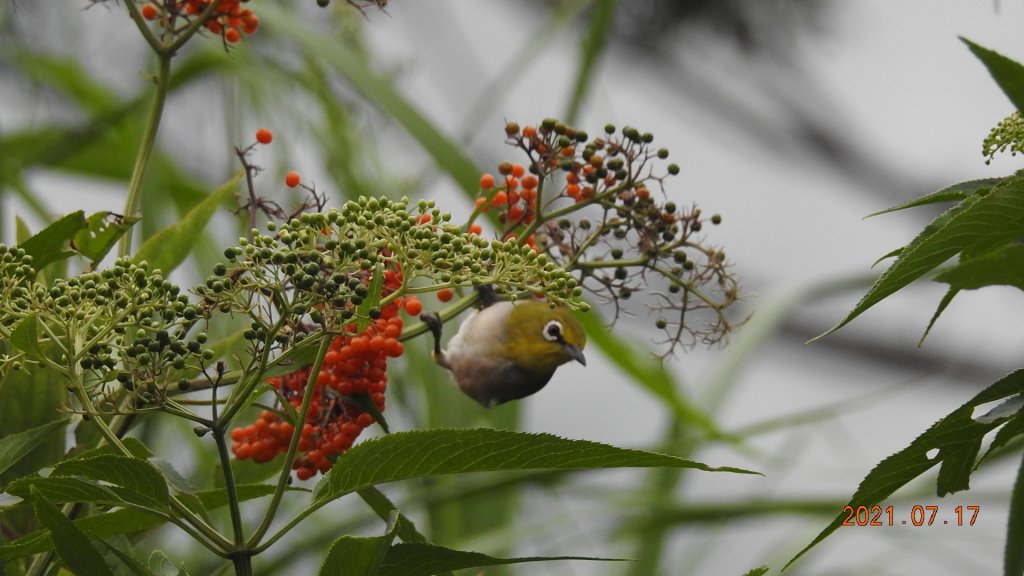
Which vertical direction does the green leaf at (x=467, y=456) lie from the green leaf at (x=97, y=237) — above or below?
below

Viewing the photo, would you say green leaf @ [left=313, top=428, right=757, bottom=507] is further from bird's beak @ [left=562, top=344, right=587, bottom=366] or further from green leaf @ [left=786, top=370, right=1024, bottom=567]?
bird's beak @ [left=562, top=344, right=587, bottom=366]

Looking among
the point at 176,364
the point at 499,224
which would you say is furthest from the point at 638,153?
the point at 176,364

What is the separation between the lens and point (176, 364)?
0.70 m

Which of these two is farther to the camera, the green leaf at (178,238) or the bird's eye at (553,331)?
the bird's eye at (553,331)

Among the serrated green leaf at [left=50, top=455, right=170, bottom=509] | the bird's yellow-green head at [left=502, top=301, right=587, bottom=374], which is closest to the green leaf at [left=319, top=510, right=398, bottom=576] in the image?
the serrated green leaf at [left=50, top=455, right=170, bottom=509]

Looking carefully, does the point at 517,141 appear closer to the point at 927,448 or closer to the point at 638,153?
the point at 638,153

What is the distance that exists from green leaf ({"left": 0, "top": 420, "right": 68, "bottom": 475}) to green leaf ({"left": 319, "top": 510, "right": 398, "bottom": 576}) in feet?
0.72

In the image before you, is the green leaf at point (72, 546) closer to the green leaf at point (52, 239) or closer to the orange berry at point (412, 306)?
the green leaf at point (52, 239)

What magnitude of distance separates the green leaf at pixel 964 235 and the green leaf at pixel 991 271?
4cm

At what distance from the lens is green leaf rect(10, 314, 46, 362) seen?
2.19ft

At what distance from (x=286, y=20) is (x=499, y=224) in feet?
2.44

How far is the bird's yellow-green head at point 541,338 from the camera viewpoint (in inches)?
45.2

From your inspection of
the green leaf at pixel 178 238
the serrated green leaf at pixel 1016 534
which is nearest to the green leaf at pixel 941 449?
the serrated green leaf at pixel 1016 534

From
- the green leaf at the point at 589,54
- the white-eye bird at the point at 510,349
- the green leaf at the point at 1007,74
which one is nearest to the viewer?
the green leaf at the point at 1007,74
